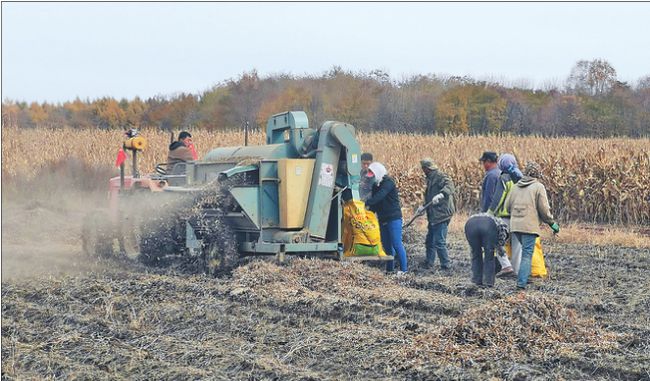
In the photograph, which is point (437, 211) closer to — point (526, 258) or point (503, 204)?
point (503, 204)

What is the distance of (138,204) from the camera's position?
13.6m

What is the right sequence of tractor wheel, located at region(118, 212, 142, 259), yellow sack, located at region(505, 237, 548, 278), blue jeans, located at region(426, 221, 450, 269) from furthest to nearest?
tractor wheel, located at region(118, 212, 142, 259) < blue jeans, located at region(426, 221, 450, 269) < yellow sack, located at region(505, 237, 548, 278)

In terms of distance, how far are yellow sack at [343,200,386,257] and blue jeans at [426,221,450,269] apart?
Answer: 121 centimetres

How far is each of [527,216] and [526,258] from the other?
55 centimetres

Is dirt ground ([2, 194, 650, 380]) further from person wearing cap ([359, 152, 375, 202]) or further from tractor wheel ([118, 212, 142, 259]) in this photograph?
person wearing cap ([359, 152, 375, 202])

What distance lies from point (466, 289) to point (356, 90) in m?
23.7


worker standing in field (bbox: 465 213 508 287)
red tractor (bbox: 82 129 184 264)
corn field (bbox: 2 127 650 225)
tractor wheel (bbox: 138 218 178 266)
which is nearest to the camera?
worker standing in field (bbox: 465 213 508 287)

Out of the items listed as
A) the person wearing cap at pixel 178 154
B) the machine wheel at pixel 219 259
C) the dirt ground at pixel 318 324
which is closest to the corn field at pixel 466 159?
the dirt ground at pixel 318 324

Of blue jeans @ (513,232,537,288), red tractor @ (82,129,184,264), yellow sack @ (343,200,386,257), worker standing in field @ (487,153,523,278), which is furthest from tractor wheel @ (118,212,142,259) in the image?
blue jeans @ (513,232,537,288)

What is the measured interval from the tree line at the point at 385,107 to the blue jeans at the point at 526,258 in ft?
70.9

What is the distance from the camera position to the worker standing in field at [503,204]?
38.1 feet

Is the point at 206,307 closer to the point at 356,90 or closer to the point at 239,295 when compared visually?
the point at 239,295

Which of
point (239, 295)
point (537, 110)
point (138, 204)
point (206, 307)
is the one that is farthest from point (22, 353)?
point (537, 110)

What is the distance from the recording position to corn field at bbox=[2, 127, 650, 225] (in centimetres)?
2142
